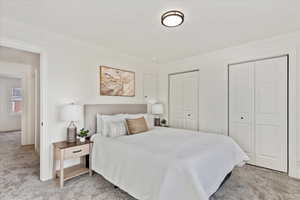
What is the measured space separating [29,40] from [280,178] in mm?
4615

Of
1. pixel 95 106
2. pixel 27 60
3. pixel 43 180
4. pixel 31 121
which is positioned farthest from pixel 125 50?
pixel 31 121

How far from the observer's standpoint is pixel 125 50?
11.6ft

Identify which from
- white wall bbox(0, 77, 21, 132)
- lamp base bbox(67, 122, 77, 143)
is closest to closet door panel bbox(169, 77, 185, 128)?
lamp base bbox(67, 122, 77, 143)

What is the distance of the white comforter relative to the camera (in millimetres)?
1573

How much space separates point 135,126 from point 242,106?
225 centimetres

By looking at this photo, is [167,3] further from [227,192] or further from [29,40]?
[227,192]

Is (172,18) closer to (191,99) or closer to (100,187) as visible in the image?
(191,99)

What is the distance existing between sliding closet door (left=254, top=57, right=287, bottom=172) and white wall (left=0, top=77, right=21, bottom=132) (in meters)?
8.67

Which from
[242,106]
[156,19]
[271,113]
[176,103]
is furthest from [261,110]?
[156,19]

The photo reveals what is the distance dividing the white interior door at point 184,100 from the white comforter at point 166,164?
5.00 ft

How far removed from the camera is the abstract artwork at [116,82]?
3.34 metres

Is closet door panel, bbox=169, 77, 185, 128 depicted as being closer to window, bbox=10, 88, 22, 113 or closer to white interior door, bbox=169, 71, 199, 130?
white interior door, bbox=169, 71, 199, 130

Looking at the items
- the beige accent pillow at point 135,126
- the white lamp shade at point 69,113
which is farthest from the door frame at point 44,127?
the beige accent pillow at point 135,126

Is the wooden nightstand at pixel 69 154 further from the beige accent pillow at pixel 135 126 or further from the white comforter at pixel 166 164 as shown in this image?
the beige accent pillow at pixel 135 126
